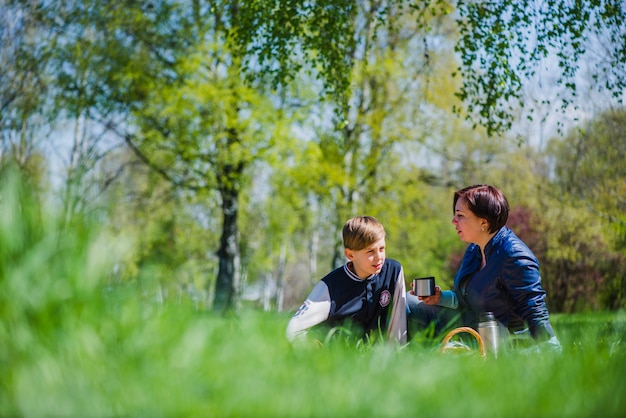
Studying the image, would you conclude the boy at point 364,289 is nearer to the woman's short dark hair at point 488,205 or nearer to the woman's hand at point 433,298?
the woman's hand at point 433,298

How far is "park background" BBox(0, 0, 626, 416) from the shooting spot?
195cm

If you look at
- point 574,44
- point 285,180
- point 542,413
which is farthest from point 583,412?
point 285,180

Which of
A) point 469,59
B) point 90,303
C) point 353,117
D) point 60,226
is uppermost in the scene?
point 353,117

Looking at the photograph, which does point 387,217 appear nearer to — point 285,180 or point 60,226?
point 285,180

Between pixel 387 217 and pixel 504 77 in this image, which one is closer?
pixel 504 77

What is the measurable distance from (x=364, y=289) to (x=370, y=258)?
0.80ft

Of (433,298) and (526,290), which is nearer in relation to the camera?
(526,290)

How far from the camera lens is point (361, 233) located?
4418 millimetres

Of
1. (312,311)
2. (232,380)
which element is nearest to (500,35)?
(312,311)

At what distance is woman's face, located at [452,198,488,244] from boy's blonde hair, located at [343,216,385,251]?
0.62 meters

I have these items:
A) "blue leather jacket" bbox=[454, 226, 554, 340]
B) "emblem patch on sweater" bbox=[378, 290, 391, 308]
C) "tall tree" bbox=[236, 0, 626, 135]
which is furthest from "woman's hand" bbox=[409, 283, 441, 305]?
"tall tree" bbox=[236, 0, 626, 135]

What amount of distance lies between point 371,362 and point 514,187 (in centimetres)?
2064

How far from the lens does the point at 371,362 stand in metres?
2.40

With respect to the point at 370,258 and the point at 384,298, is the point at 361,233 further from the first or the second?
the point at 384,298
